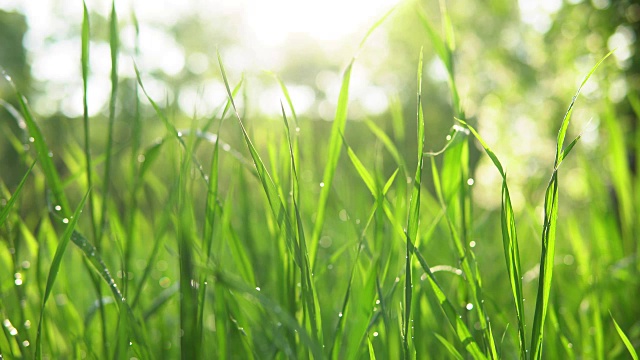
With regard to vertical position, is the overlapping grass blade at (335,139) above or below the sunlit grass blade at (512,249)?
above

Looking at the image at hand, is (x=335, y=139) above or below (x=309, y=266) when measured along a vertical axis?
above

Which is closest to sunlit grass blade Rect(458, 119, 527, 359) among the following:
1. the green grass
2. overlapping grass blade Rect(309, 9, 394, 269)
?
the green grass

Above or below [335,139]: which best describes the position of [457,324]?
below

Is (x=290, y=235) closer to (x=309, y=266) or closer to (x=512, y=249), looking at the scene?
(x=309, y=266)

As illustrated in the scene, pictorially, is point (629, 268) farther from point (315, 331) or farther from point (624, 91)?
point (624, 91)


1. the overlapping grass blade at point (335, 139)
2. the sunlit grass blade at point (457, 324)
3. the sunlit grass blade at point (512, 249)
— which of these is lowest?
the sunlit grass blade at point (457, 324)

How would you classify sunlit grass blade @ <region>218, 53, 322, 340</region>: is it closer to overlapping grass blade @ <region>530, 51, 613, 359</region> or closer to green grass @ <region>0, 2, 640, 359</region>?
green grass @ <region>0, 2, 640, 359</region>

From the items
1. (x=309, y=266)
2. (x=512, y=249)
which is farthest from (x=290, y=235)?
(x=512, y=249)

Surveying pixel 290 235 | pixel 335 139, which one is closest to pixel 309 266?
pixel 290 235

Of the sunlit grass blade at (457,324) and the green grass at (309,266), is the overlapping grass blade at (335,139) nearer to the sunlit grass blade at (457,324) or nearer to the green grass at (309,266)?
the green grass at (309,266)

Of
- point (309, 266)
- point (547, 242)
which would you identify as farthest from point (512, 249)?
point (309, 266)

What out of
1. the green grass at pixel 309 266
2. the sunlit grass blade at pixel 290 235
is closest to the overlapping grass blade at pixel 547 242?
the green grass at pixel 309 266

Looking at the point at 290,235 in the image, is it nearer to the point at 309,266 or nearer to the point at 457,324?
the point at 309,266

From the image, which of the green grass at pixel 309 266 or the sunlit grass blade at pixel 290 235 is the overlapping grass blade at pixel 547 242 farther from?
the sunlit grass blade at pixel 290 235
